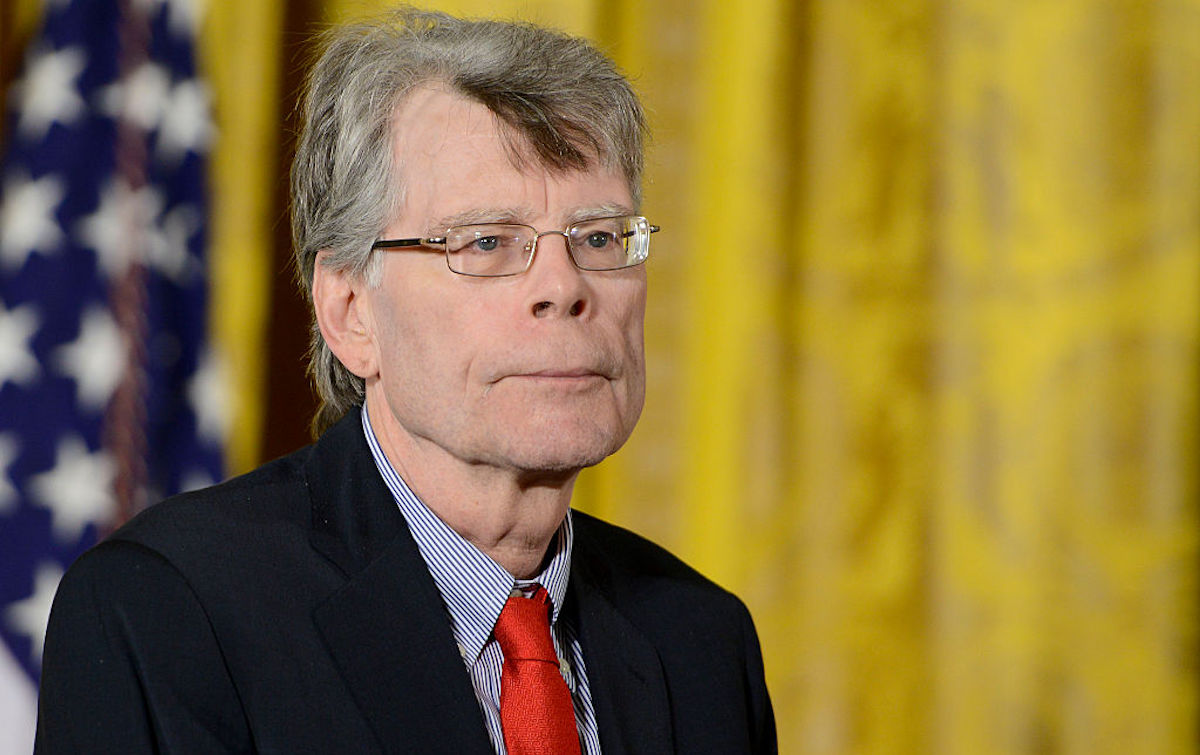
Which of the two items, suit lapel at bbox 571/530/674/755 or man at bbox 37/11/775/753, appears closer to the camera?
man at bbox 37/11/775/753

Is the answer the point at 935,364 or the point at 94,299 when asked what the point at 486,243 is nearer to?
the point at 94,299

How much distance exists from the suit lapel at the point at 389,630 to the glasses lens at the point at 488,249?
273 millimetres

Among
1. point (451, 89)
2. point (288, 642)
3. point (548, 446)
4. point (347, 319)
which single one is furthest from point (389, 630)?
point (451, 89)

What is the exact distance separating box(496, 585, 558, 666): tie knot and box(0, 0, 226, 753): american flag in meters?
1.09

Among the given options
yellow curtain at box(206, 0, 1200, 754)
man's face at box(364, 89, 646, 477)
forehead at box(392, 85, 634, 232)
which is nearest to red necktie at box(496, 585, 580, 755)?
man's face at box(364, 89, 646, 477)

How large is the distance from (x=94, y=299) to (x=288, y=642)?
121 centimetres

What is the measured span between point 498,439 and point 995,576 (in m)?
1.74

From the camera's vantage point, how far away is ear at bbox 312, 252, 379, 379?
1.49 meters

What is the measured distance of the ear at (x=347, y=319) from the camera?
4.90ft

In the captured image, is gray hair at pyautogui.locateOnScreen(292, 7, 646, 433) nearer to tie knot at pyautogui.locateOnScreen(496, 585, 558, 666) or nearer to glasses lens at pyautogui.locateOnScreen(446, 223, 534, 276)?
glasses lens at pyautogui.locateOnScreen(446, 223, 534, 276)

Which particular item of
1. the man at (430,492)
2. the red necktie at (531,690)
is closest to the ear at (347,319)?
the man at (430,492)

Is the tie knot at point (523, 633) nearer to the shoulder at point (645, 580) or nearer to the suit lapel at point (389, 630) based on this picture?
the suit lapel at point (389, 630)

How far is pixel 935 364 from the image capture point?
2.80 m

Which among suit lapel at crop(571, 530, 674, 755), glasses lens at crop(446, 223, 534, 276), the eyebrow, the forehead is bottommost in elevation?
suit lapel at crop(571, 530, 674, 755)
